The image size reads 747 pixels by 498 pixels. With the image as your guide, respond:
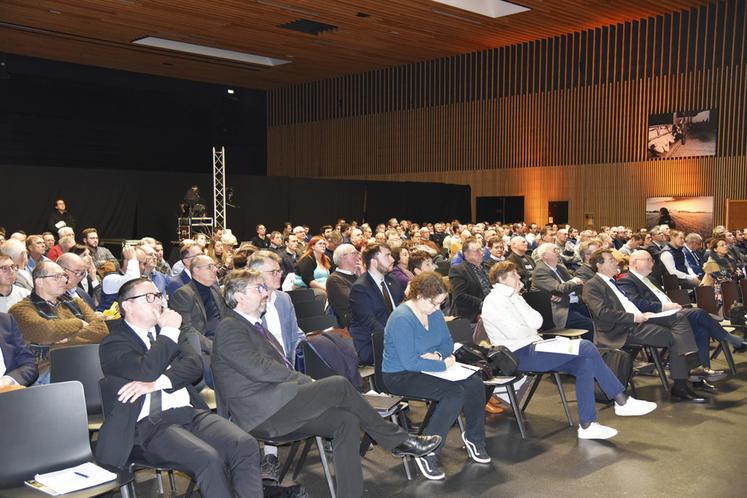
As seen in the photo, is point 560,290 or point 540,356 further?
point 560,290

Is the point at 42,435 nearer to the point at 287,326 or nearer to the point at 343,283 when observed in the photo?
the point at 287,326

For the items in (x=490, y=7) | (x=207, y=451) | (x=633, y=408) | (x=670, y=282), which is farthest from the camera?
(x=490, y=7)

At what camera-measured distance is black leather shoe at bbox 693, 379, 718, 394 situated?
20.1 feet

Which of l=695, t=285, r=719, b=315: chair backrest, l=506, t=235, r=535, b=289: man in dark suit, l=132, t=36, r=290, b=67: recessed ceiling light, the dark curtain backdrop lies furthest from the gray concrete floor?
l=132, t=36, r=290, b=67: recessed ceiling light

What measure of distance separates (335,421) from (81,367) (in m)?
1.31

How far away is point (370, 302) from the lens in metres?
5.34

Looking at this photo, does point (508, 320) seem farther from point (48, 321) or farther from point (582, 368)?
point (48, 321)

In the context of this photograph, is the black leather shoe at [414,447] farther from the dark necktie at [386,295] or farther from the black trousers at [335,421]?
the dark necktie at [386,295]

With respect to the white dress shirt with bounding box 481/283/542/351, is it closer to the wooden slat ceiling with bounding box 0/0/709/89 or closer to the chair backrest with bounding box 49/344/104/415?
the chair backrest with bounding box 49/344/104/415

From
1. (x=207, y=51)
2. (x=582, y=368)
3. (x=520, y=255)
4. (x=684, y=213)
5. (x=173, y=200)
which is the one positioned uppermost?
(x=207, y=51)

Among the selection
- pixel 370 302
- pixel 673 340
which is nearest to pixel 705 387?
pixel 673 340

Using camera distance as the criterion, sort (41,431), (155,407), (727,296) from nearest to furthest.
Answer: (41,431) < (155,407) < (727,296)

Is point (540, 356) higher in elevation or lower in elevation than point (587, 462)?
higher

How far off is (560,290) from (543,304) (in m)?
0.65
